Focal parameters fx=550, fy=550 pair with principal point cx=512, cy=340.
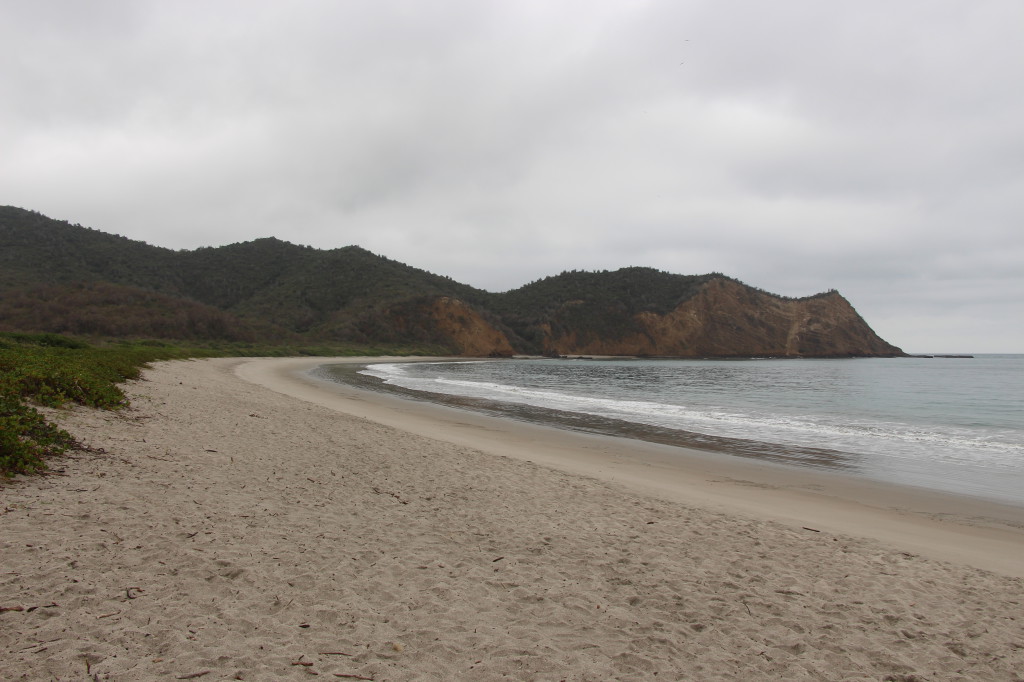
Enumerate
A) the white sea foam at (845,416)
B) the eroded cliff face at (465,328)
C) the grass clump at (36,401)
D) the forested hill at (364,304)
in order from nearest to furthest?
the grass clump at (36,401) < the white sea foam at (845,416) < the forested hill at (364,304) < the eroded cliff face at (465,328)

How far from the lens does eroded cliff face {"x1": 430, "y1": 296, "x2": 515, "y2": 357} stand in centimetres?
8694

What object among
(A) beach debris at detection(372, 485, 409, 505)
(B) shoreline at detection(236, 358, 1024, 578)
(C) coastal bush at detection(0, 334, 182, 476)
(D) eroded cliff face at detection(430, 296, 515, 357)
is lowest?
(B) shoreline at detection(236, 358, 1024, 578)

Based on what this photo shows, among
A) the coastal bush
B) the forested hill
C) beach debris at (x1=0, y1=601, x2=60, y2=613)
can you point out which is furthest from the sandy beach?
the forested hill

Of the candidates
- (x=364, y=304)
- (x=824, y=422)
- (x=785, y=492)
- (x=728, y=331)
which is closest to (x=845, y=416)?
(x=824, y=422)

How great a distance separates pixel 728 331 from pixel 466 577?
106 metres

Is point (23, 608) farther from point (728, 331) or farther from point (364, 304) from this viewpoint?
point (728, 331)

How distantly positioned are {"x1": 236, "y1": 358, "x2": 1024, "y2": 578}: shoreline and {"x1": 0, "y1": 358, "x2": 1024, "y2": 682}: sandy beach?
70mm

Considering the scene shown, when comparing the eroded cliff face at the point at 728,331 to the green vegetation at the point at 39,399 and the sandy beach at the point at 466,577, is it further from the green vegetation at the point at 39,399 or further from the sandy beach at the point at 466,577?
the sandy beach at the point at 466,577

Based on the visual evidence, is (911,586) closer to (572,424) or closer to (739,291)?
(572,424)

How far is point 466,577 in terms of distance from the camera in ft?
13.6

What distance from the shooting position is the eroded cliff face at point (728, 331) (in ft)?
334

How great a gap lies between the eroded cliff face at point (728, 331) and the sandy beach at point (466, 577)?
3696 inches

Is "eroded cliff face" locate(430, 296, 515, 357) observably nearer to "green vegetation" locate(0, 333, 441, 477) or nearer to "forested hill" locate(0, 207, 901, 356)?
"forested hill" locate(0, 207, 901, 356)

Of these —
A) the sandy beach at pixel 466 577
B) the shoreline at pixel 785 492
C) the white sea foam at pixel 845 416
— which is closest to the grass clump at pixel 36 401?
the sandy beach at pixel 466 577
